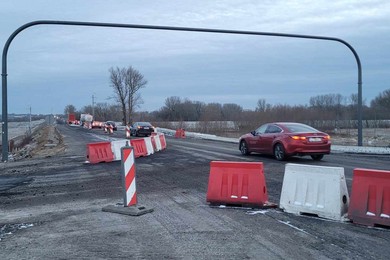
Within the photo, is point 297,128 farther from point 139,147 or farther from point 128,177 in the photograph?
point 128,177

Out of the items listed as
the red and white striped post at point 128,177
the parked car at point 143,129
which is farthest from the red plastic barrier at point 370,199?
the parked car at point 143,129

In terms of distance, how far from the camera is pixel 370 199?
757 cm

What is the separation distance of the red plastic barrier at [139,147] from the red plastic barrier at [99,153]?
1.91m

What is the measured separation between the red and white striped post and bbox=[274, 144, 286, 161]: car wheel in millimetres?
9927

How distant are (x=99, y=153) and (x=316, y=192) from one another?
12.7 metres

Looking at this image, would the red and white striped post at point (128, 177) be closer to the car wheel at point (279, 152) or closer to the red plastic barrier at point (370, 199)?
the red plastic barrier at point (370, 199)

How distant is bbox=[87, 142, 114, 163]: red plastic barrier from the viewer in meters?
19.1

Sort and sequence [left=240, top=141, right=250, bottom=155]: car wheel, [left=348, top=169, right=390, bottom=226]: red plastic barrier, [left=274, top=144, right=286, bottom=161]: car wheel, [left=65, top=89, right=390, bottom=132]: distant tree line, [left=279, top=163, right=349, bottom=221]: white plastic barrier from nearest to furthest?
[left=348, top=169, right=390, bottom=226]: red plastic barrier < [left=279, top=163, right=349, bottom=221]: white plastic barrier < [left=274, top=144, right=286, bottom=161]: car wheel < [left=240, top=141, right=250, bottom=155]: car wheel < [left=65, top=89, right=390, bottom=132]: distant tree line

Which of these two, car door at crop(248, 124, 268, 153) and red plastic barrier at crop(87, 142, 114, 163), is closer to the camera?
red plastic barrier at crop(87, 142, 114, 163)

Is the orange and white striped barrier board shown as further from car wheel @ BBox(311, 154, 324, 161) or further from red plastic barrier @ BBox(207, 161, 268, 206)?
car wheel @ BBox(311, 154, 324, 161)

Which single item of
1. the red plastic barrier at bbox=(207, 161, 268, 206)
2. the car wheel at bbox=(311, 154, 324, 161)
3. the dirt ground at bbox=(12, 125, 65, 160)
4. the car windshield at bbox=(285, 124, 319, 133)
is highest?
the car windshield at bbox=(285, 124, 319, 133)

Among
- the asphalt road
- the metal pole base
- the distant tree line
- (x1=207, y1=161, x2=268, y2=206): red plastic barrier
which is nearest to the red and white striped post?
the metal pole base

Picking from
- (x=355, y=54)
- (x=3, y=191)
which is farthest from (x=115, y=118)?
(x=3, y=191)

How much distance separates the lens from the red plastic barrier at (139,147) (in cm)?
2180
